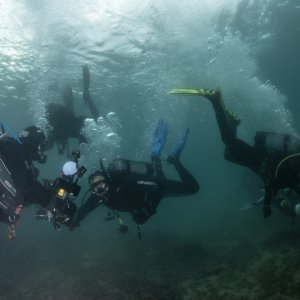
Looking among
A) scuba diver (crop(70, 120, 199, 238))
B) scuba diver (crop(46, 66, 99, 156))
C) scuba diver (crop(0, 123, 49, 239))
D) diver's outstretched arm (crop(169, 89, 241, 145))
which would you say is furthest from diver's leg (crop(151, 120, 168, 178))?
scuba diver (crop(0, 123, 49, 239))

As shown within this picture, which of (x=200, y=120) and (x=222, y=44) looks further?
(x=200, y=120)

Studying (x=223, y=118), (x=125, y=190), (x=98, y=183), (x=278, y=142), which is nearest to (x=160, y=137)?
(x=223, y=118)

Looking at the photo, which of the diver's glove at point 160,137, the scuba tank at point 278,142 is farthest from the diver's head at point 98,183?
the scuba tank at point 278,142

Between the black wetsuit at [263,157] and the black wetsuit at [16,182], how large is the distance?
4.43m

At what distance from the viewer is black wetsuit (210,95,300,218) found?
6613 millimetres

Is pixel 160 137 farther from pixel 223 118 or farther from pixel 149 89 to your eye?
pixel 149 89

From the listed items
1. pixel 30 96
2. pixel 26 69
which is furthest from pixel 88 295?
pixel 30 96

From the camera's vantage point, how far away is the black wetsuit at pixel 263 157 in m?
6.61

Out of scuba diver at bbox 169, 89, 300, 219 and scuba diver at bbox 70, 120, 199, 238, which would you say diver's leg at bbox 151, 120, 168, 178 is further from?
scuba diver at bbox 169, 89, 300, 219

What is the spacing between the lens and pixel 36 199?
5379 millimetres

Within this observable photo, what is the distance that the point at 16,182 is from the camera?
17.4 ft

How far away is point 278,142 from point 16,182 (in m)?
5.40

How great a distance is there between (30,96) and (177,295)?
908 inches

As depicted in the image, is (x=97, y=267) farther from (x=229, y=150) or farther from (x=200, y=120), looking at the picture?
(x=200, y=120)
